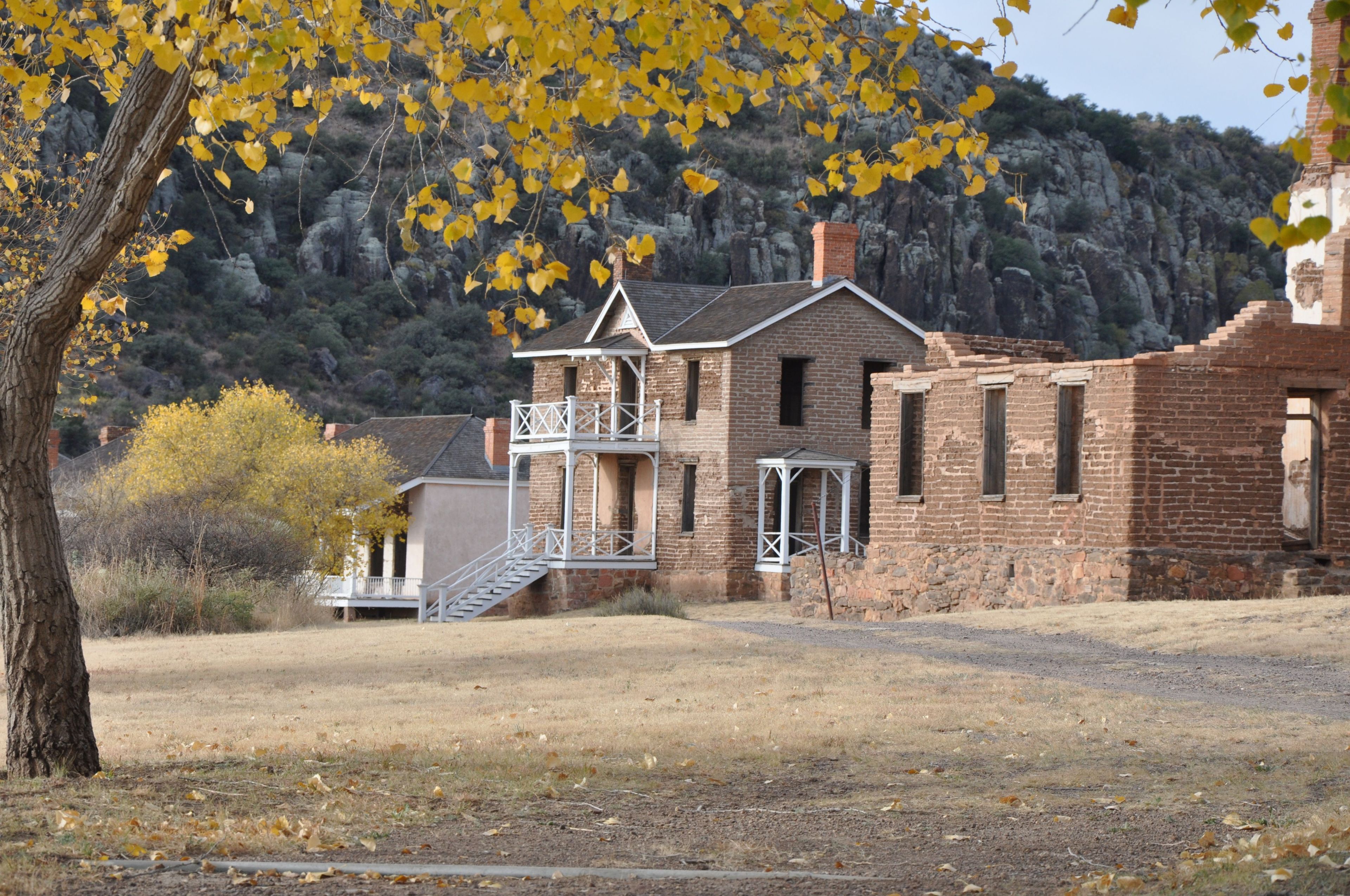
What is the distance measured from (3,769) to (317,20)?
14.9ft

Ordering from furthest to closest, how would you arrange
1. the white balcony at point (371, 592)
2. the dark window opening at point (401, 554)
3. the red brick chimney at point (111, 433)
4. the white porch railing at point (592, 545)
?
1. the red brick chimney at point (111, 433)
2. the dark window opening at point (401, 554)
3. the white balcony at point (371, 592)
4. the white porch railing at point (592, 545)

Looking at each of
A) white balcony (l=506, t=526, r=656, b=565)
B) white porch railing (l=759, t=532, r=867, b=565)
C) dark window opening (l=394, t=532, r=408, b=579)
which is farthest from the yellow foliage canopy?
white porch railing (l=759, t=532, r=867, b=565)

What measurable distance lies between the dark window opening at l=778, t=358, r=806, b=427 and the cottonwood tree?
89.8 ft

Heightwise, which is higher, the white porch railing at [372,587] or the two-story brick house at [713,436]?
the two-story brick house at [713,436]

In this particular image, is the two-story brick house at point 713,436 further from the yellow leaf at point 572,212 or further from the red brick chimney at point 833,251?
the yellow leaf at point 572,212

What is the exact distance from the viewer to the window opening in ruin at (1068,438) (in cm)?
2344

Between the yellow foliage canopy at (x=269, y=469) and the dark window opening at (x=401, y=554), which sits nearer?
the yellow foliage canopy at (x=269, y=469)

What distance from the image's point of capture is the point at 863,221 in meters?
96.2

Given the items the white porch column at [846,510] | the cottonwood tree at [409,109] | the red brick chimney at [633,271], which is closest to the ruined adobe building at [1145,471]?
the white porch column at [846,510]

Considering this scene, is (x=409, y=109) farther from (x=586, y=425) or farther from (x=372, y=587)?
(x=372, y=587)

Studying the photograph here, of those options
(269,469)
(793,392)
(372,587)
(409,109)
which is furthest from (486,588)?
(409,109)

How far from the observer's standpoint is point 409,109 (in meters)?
8.09

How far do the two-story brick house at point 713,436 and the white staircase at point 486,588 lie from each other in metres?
0.07

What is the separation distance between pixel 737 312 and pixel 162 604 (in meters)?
16.9
